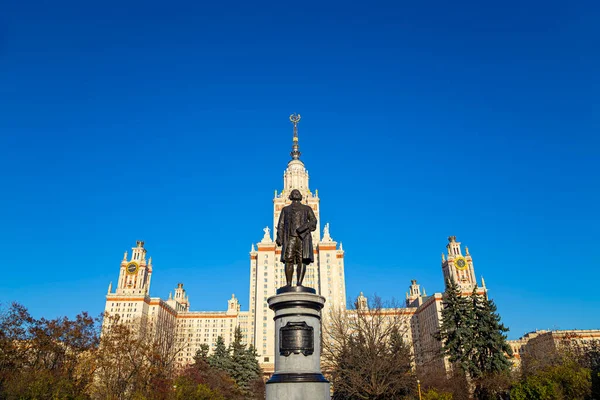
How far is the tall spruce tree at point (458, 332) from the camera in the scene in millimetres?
36153

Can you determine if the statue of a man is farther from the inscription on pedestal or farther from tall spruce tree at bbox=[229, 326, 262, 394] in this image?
tall spruce tree at bbox=[229, 326, 262, 394]

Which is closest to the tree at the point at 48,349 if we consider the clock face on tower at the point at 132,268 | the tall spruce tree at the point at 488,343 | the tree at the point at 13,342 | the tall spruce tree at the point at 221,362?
the tree at the point at 13,342

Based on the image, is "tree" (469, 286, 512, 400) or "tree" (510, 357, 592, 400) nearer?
"tree" (510, 357, 592, 400)

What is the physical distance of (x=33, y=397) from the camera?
22188 millimetres

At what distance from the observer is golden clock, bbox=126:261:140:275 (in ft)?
361

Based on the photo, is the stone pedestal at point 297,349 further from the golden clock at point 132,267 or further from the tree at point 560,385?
the golden clock at point 132,267

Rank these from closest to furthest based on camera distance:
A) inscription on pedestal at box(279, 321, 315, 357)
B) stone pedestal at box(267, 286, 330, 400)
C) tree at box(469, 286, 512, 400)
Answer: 1. stone pedestal at box(267, 286, 330, 400)
2. inscription on pedestal at box(279, 321, 315, 357)
3. tree at box(469, 286, 512, 400)

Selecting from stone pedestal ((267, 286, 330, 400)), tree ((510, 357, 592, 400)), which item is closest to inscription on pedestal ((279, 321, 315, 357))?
stone pedestal ((267, 286, 330, 400))

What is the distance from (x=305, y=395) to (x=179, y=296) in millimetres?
146106

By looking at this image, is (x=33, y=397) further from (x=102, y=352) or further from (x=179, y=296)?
(x=179, y=296)

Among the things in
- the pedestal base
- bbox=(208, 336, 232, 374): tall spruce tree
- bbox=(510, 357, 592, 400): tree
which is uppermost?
bbox=(208, 336, 232, 374): tall spruce tree

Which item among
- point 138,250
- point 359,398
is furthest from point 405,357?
point 138,250

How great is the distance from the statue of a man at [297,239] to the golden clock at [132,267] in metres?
108

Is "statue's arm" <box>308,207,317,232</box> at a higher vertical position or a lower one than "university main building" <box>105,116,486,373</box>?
lower
